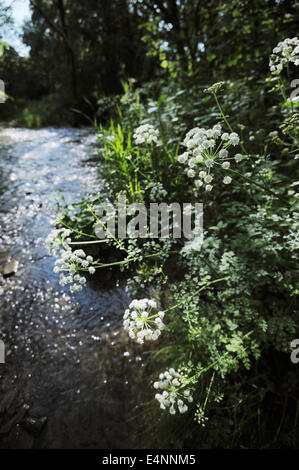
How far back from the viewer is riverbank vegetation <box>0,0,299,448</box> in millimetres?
1351

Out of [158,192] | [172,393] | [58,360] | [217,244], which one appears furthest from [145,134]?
[58,360]

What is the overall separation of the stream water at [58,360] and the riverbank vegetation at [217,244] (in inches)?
7.2

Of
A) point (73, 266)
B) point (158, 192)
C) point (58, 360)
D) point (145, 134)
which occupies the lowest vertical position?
point (58, 360)

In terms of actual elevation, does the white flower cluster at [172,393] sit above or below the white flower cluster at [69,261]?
below

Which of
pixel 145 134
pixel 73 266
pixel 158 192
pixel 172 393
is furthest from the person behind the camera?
pixel 158 192

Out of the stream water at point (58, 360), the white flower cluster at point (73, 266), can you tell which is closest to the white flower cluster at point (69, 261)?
the white flower cluster at point (73, 266)

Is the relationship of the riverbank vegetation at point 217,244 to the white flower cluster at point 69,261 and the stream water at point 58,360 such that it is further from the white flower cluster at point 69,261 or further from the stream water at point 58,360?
the stream water at point 58,360

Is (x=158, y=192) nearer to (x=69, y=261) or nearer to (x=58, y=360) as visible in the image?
(x=69, y=261)

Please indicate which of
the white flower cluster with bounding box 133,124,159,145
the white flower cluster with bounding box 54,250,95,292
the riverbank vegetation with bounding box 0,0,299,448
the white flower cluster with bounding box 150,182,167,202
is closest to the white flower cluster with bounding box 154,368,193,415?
the riverbank vegetation with bounding box 0,0,299,448

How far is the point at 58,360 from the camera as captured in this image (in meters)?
1.85

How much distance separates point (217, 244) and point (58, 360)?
1404 mm

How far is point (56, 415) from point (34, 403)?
0.58ft

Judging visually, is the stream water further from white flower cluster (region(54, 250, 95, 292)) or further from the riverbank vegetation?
white flower cluster (region(54, 250, 95, 292))

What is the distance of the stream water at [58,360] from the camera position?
5.02ft
